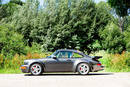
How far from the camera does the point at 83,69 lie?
42.0ft

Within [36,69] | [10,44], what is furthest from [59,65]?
[10,44]

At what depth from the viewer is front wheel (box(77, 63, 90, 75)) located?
1274cm

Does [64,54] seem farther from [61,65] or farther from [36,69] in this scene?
[36,69]

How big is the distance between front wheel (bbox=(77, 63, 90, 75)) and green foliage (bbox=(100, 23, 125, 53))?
33.2 metres

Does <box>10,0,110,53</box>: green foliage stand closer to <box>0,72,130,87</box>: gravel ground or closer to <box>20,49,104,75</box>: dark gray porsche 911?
<box>20,49,104,75</box>: dark gray porsche 911

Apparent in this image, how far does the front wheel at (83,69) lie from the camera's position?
502 inches

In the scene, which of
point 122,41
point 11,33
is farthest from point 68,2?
point 11,33

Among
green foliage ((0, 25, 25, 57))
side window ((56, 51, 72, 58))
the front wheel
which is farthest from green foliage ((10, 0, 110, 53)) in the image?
the front wheel

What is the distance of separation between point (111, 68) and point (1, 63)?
780 cm

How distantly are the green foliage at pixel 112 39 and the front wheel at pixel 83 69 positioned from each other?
109 ft

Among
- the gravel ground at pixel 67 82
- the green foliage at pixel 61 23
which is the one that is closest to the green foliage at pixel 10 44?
the gravel ground at pixel 67 82

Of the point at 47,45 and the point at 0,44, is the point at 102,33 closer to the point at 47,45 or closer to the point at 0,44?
the point at 47,45

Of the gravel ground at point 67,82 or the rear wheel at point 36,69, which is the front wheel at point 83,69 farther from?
the rear wheel at point 36,69

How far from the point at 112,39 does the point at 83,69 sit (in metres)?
35.4
